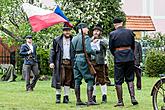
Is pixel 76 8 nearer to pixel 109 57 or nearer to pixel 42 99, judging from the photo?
pixel 109 57

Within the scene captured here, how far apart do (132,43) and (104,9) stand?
17.9 meters

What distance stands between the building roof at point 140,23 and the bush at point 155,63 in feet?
31.1

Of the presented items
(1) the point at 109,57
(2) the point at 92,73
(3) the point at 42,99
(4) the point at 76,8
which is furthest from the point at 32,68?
(4) the point at 76,8

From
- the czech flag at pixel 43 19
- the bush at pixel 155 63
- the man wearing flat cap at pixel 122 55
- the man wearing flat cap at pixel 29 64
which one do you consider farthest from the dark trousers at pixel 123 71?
the bush at pixel 155 63

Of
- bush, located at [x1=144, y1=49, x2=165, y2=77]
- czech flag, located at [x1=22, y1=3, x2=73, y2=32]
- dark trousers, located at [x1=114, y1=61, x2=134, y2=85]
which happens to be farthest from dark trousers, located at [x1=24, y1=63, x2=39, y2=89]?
bush, located at [x1=144, y1=49, x2=165, y2=77]

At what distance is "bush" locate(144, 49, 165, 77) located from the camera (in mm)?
23344

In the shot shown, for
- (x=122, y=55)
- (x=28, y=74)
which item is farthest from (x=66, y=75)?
(x=28, y=74)

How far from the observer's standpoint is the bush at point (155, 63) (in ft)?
76.6

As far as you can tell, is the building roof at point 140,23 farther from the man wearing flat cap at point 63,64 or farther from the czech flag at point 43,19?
the man wearing flat cap at point 63,64

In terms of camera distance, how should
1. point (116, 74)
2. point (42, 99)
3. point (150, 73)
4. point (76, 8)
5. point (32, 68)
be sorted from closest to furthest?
point (116, 74)
point (42, 99)
point (32, 68)
point (150, 73)
point (76, 8)

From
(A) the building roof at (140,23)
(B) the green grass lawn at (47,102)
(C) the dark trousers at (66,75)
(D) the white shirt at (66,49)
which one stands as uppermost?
(A) the building roof at (140,23)

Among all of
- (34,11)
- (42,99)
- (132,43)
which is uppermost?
(34,11)

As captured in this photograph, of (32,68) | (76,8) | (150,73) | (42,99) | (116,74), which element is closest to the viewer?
(116,74)

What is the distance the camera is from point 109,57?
24.4 metres
